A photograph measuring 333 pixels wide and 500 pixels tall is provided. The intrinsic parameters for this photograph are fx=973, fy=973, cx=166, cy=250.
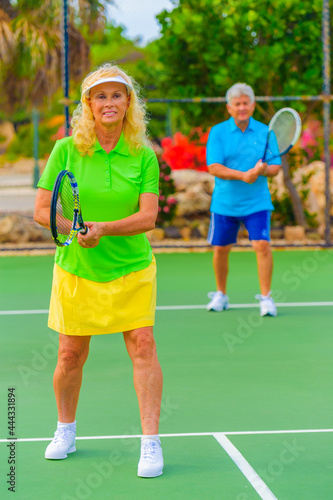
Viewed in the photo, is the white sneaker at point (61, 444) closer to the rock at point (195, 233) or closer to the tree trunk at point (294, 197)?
the rock at point (195, 233)

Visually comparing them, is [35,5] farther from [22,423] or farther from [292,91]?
[22,423]

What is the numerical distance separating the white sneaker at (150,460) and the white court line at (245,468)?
34 cm

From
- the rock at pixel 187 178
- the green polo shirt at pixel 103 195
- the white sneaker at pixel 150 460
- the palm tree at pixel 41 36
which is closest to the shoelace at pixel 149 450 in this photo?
the white sneaker at pixel 150 460

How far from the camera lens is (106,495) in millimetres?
3725

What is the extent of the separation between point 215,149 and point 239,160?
0.21 metres

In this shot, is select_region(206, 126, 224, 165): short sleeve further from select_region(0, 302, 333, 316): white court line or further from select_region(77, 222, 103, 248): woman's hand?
select_region(77, 222, 103, 248): woman's hand

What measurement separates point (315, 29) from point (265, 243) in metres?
5.53

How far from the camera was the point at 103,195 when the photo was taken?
13.3 ft

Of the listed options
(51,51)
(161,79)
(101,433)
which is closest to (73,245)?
(101,433)

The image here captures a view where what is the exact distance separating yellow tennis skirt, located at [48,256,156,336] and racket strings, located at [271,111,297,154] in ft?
12.8

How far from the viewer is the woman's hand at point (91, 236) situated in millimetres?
3842

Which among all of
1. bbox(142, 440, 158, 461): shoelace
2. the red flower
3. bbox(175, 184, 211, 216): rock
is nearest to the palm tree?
the red flower

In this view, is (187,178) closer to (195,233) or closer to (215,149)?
(195,233)

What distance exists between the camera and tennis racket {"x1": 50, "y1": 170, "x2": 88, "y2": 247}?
3.80 metres
